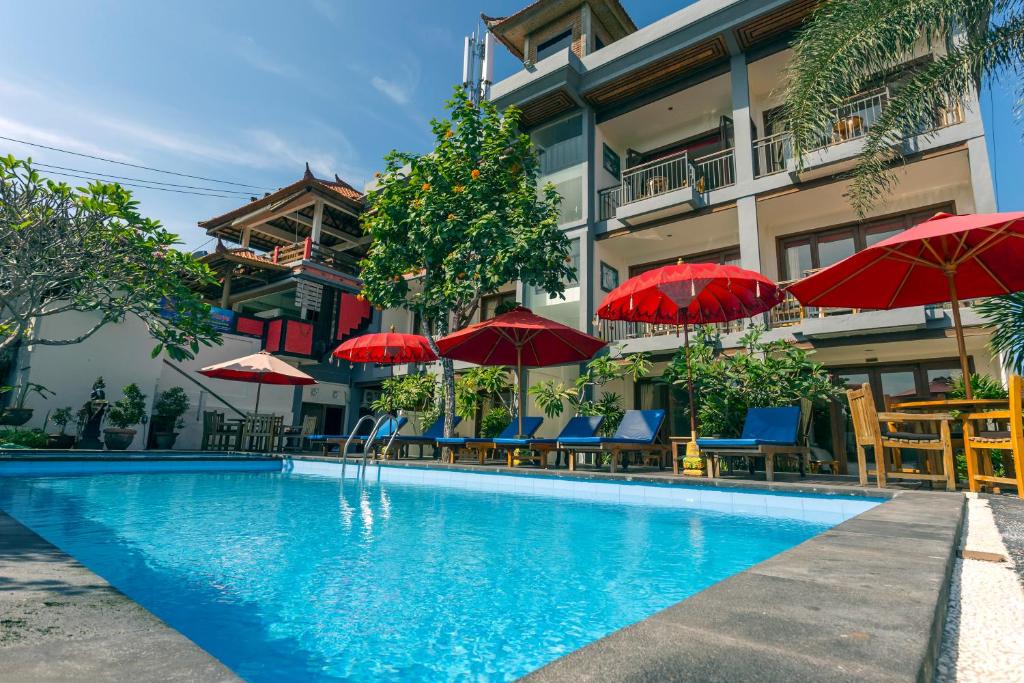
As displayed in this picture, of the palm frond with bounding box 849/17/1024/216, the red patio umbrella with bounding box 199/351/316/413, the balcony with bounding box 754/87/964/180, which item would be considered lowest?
the red patio umbrella with bounding box 199/351/316/413

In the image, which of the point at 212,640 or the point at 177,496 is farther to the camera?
the point at 177,496

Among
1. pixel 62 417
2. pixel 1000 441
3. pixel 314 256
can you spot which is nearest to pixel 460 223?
pixel 1000 441

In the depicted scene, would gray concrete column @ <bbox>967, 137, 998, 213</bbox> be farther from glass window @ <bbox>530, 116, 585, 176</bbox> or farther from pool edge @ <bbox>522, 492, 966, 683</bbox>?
pool edge @ <bbox>522, 492, 966, 683</bbox>

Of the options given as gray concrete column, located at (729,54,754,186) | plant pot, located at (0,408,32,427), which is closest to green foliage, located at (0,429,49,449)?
plant pot, located at (0,408,32,427)

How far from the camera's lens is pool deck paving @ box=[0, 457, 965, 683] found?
34.5 inches

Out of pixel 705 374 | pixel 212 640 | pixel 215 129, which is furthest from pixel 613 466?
pixel 215 129

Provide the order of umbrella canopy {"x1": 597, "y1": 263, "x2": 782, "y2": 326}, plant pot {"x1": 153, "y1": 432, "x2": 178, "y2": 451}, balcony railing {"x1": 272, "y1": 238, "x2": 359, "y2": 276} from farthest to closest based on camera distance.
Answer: balcony railing {"x1": 272, "y1": 238, "x2": 359, "y2": 276} < plant pot {"x1": 153, "y1": 432, "x2": 178, "y2": 451} < umbrella canopy {"x1": 597, "y1": 263, "x2": 782, "y2": 326}

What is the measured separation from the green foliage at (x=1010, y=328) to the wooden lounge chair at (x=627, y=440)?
452 centimetres

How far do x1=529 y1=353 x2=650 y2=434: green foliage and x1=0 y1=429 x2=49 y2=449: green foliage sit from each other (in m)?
9.88

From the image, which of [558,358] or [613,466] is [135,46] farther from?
[613,466]

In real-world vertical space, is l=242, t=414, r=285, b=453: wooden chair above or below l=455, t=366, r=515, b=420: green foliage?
below

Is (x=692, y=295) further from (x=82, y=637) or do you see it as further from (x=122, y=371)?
(x=122, y=371)

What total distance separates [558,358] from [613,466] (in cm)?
284

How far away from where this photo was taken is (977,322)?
28.2ft
